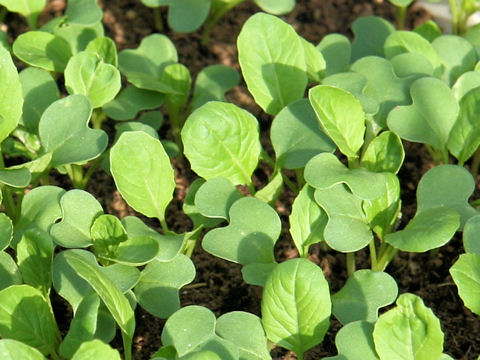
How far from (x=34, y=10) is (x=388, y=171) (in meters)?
0.67

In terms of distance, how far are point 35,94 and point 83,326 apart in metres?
0.45

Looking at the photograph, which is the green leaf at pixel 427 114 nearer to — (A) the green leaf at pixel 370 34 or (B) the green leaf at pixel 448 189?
(B) the green leaf at pixel 448 189

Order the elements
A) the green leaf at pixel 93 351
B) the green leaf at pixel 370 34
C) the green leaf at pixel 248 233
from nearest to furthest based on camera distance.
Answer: the green leaf at pixel 93 351, the green leaf at pixel 248 233, the green leaf at pixel 370 34

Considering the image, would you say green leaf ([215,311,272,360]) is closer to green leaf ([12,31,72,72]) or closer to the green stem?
the green stem

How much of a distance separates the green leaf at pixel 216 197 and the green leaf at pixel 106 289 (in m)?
0.19

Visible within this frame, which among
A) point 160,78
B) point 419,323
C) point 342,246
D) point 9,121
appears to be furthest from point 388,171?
point 9,121

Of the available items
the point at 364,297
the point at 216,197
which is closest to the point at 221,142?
the point at 216,197

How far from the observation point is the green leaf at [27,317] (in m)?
0.93

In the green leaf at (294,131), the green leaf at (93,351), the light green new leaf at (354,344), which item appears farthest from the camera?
the green leaf at (294,131)

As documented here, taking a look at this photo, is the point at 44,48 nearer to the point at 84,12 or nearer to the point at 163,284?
the point at 84,12

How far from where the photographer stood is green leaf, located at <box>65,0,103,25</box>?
1280 millimetres

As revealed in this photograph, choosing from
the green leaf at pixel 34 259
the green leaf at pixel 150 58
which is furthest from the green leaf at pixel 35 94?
the green leaf at pixel 34 259

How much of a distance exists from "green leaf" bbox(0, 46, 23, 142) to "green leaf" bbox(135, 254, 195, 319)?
29 cm

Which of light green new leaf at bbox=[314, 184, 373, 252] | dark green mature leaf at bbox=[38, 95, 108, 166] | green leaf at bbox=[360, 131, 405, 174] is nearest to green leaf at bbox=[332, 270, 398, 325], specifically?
light green new leaf at bbox=[314, 184, 373, 252]
